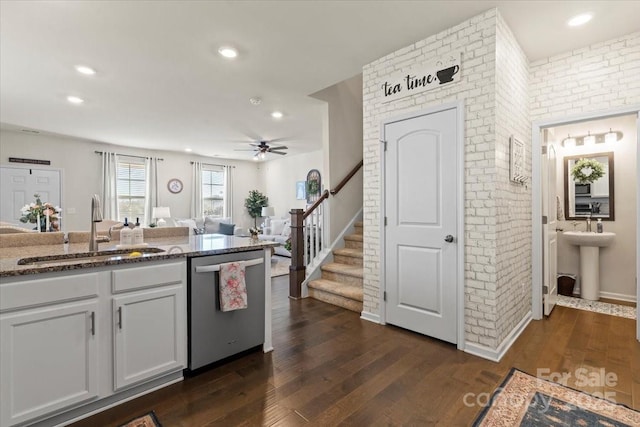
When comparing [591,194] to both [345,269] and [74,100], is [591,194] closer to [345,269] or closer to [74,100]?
[345,269]

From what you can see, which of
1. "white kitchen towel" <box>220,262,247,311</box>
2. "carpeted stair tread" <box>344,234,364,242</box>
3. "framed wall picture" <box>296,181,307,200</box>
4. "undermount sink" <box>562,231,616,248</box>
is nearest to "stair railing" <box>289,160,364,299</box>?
"carpeted stair tread" <box>344,234,364,242</box>

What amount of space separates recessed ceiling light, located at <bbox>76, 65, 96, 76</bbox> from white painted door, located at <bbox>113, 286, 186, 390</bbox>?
2.93 metres

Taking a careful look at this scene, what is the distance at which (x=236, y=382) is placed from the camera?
217 cm

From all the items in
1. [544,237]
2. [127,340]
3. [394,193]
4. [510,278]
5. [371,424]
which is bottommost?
[371,424]

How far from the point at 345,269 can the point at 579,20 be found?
11.1 feet

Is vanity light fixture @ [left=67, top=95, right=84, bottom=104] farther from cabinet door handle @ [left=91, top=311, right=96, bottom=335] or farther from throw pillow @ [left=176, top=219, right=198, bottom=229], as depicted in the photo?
cabinet door handle @ [left=91, top=311, right=96, bottom=335]

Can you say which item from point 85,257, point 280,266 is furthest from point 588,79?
point 280,266

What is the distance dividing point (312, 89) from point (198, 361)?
11.1ft

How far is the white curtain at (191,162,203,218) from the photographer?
9.02m

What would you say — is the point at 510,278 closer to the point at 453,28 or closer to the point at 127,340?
the point at 453,28

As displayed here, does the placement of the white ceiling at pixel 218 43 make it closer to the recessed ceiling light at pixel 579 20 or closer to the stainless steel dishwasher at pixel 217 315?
the recessed ceiling light at pixel 579 20

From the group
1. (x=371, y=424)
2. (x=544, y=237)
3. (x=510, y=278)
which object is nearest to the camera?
(x=371, y=424)

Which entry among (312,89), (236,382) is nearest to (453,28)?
(312,89)

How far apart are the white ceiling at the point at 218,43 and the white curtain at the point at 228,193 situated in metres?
4.73
